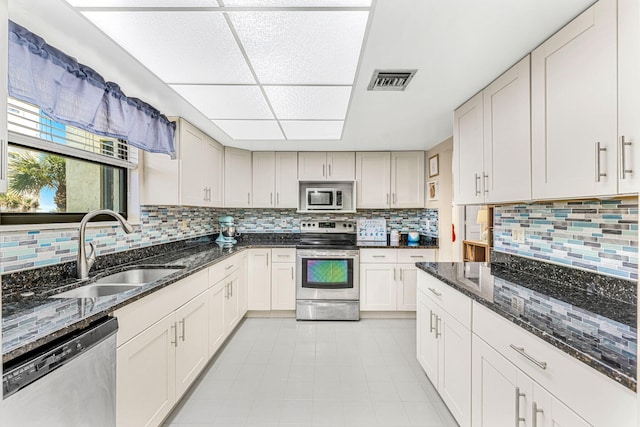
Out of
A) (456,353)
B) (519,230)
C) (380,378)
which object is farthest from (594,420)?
(380,378)

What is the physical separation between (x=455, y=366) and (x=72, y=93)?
2.55 meters

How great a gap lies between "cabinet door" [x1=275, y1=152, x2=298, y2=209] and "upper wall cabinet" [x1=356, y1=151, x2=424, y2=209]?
0.82 meters

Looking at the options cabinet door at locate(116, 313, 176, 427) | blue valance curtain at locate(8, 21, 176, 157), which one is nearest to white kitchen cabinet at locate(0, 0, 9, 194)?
blue valance curtain at locate(8, 21, 176, 157)

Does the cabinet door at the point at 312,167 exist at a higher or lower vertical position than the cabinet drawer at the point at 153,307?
higher

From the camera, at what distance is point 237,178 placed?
381 centimetres

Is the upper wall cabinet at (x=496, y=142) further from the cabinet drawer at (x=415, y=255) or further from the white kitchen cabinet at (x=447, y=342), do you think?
the cabinet drawer at (x=415, y=255)

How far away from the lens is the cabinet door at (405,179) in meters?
3.89

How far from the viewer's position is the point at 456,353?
1.70m

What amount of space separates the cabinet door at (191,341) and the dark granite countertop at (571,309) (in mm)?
1654

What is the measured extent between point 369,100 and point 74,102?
Answer: 5.69 ft

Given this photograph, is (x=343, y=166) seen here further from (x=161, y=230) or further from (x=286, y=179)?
(x=161, y=230)

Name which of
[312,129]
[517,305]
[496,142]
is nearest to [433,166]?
[312,129]

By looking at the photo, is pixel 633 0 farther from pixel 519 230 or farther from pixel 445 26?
pixel 519 230

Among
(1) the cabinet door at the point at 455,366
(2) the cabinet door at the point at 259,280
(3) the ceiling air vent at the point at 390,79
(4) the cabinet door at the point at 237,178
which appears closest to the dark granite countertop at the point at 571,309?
(1) the cabinet door at the point at 455,366
